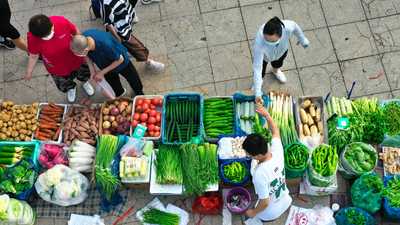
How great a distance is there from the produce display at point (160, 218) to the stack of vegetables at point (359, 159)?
2.31 meters

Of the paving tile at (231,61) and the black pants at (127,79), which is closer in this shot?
the black pants at (127,79)

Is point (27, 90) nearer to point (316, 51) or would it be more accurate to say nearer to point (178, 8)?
point (178, 8)

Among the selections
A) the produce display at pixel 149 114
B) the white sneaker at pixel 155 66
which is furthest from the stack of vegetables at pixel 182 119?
the white sneaker at pixel 155 66

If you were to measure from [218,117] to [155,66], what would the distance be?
56.9 inches

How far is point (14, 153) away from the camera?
20.2 ft

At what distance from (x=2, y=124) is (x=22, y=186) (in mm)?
1032

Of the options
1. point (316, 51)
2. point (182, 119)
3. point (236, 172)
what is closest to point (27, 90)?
point (182, 119)

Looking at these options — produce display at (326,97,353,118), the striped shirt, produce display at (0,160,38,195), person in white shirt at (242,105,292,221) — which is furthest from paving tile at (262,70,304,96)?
produce display at (0,160,38,195)

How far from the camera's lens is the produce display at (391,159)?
594 cm

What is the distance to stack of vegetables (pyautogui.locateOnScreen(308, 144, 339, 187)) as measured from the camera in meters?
5.62

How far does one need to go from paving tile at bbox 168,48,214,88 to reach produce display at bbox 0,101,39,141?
2.12 metres

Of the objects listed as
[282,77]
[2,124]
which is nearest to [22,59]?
[2,124]

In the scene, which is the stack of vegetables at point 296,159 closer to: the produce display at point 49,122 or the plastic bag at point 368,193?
the plastic bag at point 368,193

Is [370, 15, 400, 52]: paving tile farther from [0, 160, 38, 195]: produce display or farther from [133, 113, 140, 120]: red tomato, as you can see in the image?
[0, 160, 38, 195]: produce display
